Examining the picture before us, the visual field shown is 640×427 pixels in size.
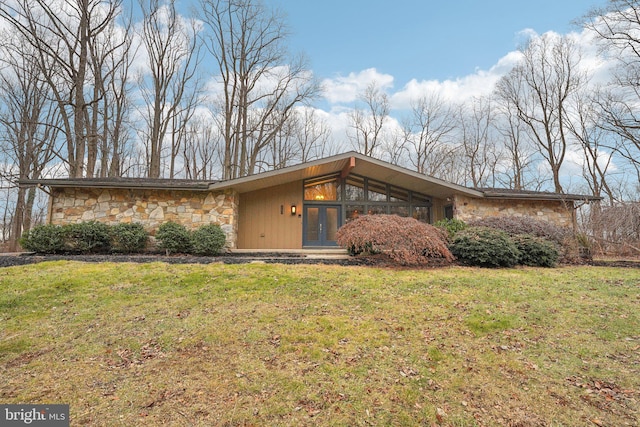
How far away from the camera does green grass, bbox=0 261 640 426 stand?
2316 mm

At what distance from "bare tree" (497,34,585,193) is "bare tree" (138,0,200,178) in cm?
1852

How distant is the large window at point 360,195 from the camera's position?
12.0 m

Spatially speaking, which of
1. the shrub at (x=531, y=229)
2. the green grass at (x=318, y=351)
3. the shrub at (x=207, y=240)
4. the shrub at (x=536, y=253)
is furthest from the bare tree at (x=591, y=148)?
the shrub at (x=207, y=240)

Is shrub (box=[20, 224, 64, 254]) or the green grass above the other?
shrub (box=[20, 224, 64, 254])

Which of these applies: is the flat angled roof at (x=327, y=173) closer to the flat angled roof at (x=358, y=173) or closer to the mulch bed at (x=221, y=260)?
the flat angled roof at (x=358, y=173)

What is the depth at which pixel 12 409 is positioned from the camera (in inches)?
91.7

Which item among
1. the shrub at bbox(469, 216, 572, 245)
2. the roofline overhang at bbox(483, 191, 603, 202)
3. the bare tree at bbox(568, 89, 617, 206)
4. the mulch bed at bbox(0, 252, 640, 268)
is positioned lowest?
the mulch bed at bbox(0, 252, 640, 268)

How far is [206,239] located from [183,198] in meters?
1.85

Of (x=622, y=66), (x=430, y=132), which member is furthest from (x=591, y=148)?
(x=430, y=132)

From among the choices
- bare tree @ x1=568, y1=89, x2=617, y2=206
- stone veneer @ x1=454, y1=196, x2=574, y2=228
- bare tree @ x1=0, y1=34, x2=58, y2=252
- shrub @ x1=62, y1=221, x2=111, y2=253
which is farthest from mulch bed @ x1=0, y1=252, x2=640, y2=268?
Result: bare tree @ x1=568, y1=89, x2=617, y2=206

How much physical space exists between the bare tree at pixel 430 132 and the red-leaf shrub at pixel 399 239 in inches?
574

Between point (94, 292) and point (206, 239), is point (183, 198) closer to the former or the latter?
point (206, 239)

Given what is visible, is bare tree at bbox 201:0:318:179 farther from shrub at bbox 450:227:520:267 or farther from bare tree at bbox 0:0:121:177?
shrub at bbox 450:227:520:267

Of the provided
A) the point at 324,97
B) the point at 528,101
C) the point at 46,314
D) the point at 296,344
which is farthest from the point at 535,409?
the point at 528,101
